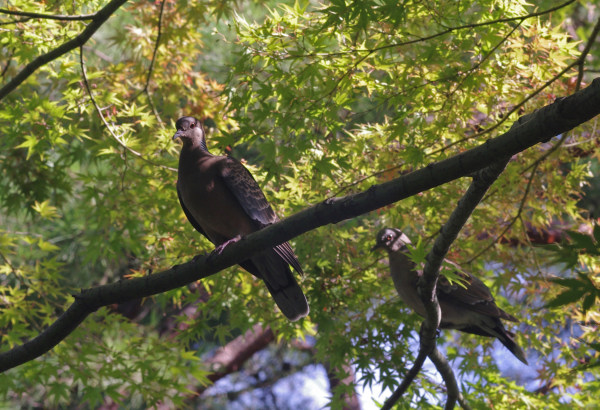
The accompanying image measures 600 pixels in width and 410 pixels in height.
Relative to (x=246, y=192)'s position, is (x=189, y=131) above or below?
above

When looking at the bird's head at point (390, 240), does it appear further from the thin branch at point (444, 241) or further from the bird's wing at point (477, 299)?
the thin branch at point (444, 241)

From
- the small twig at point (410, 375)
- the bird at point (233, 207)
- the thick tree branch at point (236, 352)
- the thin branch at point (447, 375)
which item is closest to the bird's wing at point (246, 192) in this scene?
the bird at point (233, 207)

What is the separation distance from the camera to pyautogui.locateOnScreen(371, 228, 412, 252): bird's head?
3482 millimetres

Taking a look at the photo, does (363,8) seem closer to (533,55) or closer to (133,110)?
(533,55)

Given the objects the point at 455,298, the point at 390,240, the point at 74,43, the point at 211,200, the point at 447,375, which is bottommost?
the point at 447,375

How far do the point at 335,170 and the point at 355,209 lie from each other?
1.15 meters

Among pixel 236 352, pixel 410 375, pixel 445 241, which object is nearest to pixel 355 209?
pixel 445 241

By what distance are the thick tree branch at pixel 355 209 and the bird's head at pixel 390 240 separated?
88cm

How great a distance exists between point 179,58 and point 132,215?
3.86 ft

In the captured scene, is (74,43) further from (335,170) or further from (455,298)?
(455,298)

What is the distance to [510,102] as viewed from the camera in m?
3.02

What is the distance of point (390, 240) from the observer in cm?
352

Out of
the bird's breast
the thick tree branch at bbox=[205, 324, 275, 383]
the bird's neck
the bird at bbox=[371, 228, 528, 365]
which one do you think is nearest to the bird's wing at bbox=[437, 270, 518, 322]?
the bird at bbox=[371, 228, 528, 365]

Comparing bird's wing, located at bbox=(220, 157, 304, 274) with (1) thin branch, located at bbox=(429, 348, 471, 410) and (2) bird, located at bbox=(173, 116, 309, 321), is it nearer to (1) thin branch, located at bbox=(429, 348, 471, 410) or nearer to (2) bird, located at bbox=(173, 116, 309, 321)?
(2) bird, located at bbox=(173, 116, 309, 321)
